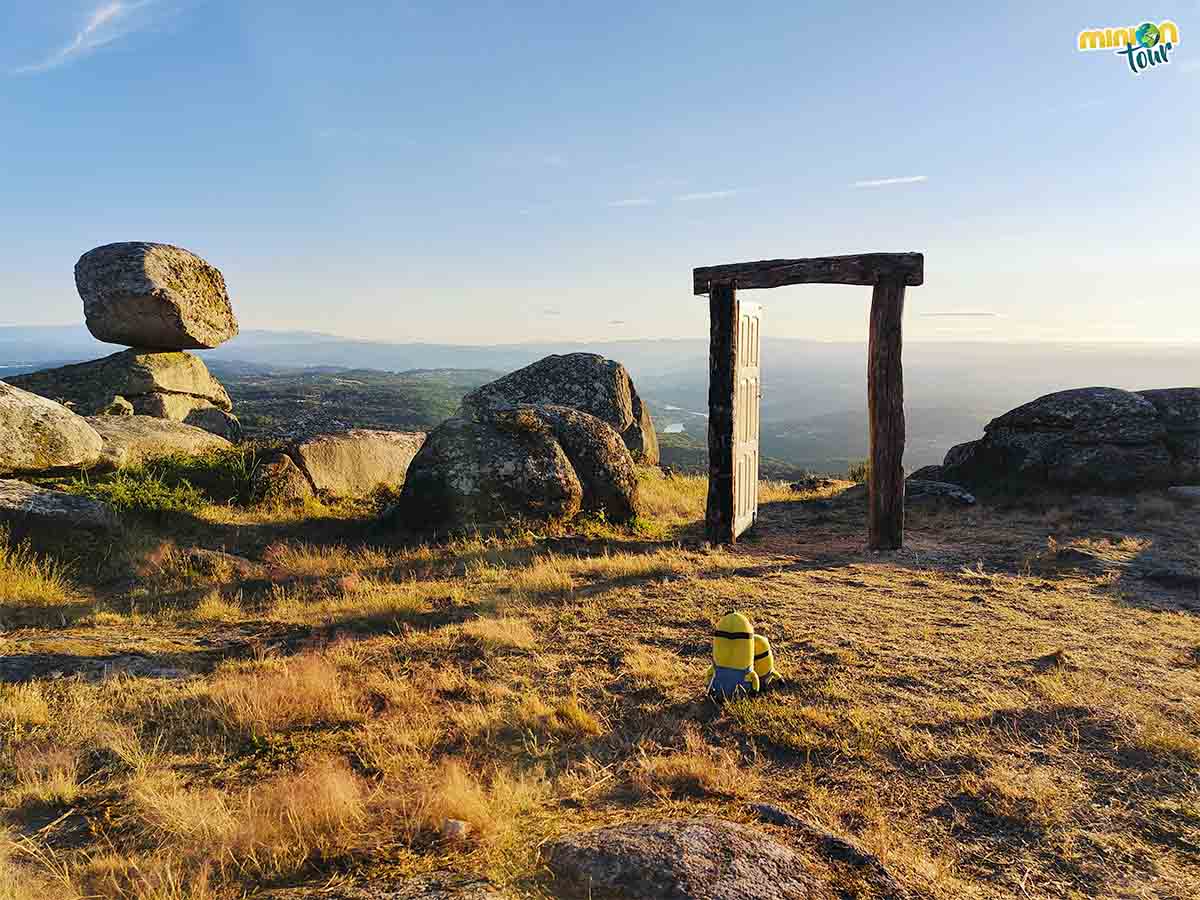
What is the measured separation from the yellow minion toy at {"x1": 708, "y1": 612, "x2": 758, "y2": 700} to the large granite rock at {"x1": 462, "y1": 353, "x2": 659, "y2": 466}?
35.4 feet

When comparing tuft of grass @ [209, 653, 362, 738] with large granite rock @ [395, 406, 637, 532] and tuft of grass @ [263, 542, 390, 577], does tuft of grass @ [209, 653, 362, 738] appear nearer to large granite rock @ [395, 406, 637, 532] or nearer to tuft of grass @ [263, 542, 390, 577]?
tuft of grass @ [263, 542, 390, 577]

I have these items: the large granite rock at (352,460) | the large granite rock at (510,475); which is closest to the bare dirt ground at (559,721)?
the large granite rock at (510,475)

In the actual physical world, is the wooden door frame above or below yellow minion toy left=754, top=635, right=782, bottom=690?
above

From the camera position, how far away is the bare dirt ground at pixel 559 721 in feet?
9.83

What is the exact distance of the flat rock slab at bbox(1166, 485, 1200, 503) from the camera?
11.6 metres

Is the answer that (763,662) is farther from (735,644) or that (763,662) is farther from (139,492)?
(139,492)

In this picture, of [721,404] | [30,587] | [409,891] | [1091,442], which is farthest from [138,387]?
[1091,442]

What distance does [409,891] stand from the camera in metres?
2.58

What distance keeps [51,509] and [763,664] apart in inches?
313

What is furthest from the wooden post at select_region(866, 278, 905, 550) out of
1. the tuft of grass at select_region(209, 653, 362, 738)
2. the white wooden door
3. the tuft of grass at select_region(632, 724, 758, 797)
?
the tuft of grass at select_region(209, 653, 362, 738)

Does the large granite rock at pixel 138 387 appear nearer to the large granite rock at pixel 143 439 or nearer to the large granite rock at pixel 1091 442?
the large granite rock at pixel 143 439

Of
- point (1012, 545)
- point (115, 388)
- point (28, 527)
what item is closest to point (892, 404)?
point (1012, 545)

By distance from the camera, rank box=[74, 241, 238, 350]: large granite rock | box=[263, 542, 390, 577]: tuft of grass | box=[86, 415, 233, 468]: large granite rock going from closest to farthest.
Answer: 1. box=[263, 542, 390, 577]: tuft of grass
2. box=[86, 415, 233, 468]: large granite rock
3. box=[74, 241, 238, 350]: large granite rock

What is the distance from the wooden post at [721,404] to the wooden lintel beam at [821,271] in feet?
0.58
